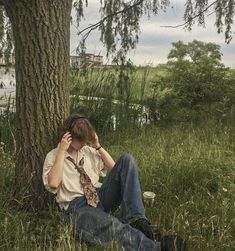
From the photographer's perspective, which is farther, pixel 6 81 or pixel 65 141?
pixel 6 81

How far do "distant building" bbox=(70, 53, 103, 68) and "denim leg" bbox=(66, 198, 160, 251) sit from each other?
14.6 ft

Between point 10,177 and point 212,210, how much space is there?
1709mm

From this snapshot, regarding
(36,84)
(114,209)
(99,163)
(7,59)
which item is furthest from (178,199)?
(7,59)

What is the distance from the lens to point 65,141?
386 cm

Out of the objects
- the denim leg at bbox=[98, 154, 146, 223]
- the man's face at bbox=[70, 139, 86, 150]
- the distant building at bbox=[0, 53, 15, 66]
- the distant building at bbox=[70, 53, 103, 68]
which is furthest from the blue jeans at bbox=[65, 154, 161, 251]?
the distant building at bbox=[70, 53, 103, 68]

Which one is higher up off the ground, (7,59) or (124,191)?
(7,59)

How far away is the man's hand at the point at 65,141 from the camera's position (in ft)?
12.5

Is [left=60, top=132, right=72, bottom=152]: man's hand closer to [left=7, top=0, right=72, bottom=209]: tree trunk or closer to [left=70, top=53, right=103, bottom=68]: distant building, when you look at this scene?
[left=7, top=0, right=72, bottom=209]: tree trunk

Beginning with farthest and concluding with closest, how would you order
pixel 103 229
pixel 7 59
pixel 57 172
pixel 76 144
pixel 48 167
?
pixel 7 59 → pixel 76 144 → pixel 48 167 → pixel 57 172 → pixel 103 229

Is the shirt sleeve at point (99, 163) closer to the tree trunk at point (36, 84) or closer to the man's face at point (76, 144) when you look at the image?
the man's face at point (76, 144)

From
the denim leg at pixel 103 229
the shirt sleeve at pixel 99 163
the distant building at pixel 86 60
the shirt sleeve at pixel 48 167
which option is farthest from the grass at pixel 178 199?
the distant building at pixel 86 60

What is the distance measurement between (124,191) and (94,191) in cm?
23

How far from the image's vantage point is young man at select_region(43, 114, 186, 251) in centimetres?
348

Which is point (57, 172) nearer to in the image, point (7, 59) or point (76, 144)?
point (76, 144)
